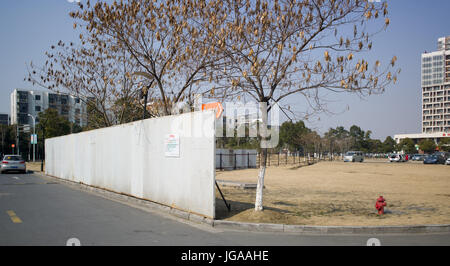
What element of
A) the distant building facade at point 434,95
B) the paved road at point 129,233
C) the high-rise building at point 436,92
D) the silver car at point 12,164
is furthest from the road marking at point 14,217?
the high-rise building at point 436,92

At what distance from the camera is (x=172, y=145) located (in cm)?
1100

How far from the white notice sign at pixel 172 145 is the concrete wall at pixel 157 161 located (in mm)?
120

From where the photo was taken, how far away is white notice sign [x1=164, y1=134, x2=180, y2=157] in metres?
10.7

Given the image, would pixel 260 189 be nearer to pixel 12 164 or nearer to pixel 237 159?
pixel 12 164

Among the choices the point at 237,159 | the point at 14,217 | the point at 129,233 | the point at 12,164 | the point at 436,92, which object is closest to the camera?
the point at 129,233

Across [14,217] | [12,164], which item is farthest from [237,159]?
[14,217]

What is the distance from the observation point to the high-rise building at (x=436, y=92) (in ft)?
469

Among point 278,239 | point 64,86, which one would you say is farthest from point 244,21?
point 64,86

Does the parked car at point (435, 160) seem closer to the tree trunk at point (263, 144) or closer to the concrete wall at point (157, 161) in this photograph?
the concrete wall at point (157, 161)

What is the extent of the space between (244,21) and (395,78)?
4.28 meters

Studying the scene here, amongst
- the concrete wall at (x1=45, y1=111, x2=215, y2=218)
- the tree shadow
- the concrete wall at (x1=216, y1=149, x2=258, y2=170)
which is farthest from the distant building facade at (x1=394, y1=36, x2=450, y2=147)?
the tree shadow

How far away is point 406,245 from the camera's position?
7.04 meters

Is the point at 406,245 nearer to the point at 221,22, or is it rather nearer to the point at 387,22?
the point at 387,22

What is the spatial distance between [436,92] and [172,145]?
527 ft
